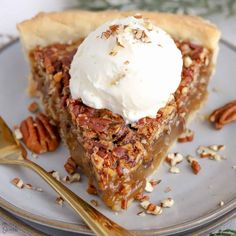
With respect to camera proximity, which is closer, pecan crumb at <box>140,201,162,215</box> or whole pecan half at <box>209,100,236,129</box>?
pecan crumb at <box>140,201,162,215</box>

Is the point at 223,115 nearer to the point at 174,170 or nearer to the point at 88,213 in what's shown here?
the point at 174,170

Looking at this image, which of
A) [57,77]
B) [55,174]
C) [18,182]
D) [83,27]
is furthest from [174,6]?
[18,182]

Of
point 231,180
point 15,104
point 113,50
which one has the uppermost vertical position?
point 113,50

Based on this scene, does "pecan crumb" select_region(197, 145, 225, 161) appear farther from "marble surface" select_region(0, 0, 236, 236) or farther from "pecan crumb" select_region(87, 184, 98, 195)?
"marble surface" select_region(0, 0, 236, 236)

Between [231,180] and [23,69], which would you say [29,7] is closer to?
[23,69]

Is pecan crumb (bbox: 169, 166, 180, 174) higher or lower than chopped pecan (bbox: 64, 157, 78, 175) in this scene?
lower

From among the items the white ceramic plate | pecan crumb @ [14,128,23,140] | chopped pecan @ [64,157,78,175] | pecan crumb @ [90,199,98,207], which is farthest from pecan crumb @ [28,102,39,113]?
pecan crumb @ [90,199,98,207]

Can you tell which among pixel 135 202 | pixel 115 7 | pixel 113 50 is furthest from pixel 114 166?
pixel 115 7

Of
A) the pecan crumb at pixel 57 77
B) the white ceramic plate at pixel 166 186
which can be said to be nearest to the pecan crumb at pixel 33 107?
the white ceramic plate at pixel 166 186
